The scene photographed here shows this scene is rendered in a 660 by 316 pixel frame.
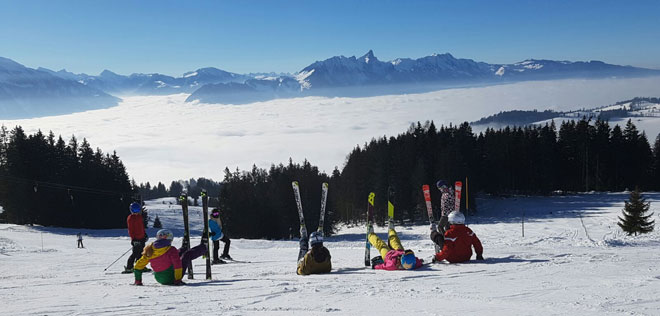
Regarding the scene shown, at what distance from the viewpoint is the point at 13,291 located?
880 cm

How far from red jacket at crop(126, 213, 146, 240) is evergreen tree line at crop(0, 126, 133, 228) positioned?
36081 millimetres

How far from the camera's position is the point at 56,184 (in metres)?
46.9

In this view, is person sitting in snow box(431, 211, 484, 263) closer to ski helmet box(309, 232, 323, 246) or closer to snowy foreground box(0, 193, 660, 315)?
snowy foreground box(0, 193, 660, 315)

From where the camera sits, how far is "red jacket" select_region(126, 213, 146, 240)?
453 inches

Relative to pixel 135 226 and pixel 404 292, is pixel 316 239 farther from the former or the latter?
pixel 135 226

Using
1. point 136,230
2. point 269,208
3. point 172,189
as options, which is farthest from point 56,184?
point 172,189

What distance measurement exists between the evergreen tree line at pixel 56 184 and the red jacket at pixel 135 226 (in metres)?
36.1

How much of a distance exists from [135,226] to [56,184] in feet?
138

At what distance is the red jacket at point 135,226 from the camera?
37.8ft

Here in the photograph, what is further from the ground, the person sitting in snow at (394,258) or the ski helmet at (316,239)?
the ski helmet at (316,239)

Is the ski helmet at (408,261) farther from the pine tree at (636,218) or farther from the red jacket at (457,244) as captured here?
the pine tree at (636,218)

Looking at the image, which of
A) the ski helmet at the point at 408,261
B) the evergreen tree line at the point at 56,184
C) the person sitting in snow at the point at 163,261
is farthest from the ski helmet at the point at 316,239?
the evergreen tree line at the point at 56,184

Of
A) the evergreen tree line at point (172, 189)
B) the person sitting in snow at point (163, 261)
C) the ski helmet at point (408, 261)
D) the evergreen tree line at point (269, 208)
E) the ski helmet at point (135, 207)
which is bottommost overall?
the evergreen tree line at point (172, 189)

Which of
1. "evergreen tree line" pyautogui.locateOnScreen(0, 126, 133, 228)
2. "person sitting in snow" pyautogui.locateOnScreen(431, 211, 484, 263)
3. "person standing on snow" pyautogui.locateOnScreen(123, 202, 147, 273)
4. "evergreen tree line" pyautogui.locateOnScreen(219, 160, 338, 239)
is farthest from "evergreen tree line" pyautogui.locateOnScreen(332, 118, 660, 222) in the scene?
"person sitting in snow" pyautogui.locateOnScreen(431, 211, 484, 263)
